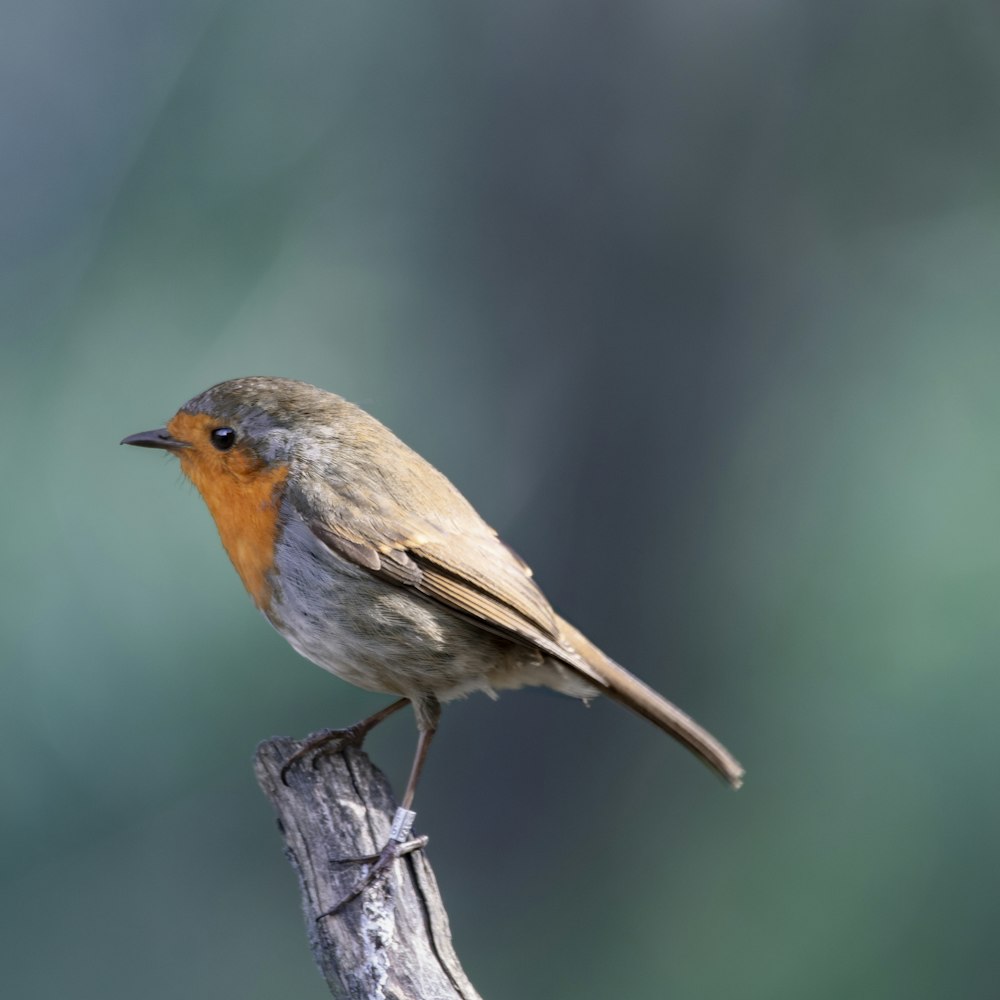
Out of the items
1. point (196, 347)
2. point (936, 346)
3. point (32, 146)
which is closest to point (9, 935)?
point (196, 347)

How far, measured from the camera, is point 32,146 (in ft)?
11.9

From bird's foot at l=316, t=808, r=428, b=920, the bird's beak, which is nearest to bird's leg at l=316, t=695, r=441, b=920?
bird's foot at l=316, t=808, r=428, b=920

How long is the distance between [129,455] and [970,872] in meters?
2.40

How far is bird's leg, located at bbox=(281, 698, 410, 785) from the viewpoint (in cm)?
221

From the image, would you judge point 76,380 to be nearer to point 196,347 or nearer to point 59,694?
point 196,347

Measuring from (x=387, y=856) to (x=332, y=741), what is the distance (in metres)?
0.34

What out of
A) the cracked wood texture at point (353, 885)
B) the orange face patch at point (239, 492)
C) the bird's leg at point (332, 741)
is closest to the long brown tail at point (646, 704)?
the bird's leg at point (332, 741)

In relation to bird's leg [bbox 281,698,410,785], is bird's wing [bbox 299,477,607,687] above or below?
above

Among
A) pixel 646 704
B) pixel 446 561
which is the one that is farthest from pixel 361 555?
pixel 646 704

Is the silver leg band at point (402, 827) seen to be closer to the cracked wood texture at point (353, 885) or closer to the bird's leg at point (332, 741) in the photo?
the cracked wood texture at point (353, 885)

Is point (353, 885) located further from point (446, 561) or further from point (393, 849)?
point (446, 561)

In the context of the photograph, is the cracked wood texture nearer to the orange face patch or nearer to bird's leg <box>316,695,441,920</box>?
bird's leg <box>316,695,441,920</box>

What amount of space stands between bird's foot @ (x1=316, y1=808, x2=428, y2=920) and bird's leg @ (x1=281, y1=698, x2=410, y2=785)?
0.79ft

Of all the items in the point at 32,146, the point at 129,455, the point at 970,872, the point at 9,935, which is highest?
the point at 32,146
